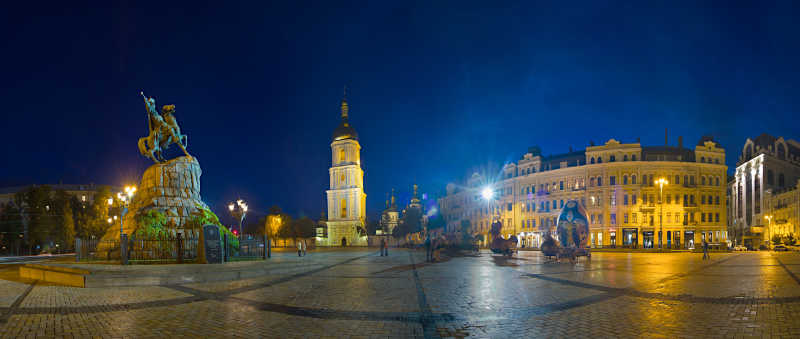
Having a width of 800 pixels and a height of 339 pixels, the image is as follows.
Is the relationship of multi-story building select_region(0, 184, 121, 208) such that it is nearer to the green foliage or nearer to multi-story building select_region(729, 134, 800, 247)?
the green foliage

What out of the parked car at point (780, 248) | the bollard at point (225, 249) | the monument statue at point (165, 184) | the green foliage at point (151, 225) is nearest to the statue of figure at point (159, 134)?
the monument statue at point (165, 184)

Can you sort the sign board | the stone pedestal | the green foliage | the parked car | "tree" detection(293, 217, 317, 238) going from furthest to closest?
1. "tree" detection(293, 217, 317, 238)
2. the parked car
3. the stone pedestal
4. the green foliage
5. the sign board

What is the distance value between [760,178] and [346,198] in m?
79.1

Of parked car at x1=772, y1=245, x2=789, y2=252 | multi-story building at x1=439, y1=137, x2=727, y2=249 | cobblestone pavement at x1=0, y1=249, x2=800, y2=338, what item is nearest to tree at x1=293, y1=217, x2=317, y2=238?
multi-story building at x1=439, y1=137, x2=727, y2=249

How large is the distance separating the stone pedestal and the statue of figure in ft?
3.41

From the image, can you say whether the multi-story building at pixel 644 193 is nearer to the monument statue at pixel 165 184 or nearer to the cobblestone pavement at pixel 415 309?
the monument statue at pixel 165 184

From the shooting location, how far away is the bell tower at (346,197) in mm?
95375

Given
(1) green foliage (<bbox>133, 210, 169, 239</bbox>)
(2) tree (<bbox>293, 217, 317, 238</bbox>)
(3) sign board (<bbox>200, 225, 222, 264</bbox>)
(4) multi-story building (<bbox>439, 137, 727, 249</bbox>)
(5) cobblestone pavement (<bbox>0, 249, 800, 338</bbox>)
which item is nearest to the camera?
(5) cobblestone pavement (<bbox>0, 249, 800, 338</bbox>)

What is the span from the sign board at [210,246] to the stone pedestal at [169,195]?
4.59 metres

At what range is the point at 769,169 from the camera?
245ft

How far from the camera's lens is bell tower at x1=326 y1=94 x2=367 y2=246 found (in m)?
95.4

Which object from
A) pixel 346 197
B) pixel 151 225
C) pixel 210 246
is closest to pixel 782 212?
pixel 346 197

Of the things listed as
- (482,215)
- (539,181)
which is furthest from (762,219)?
(482,215)

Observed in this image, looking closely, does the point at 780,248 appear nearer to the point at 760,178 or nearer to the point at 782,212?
the point at 782,212
